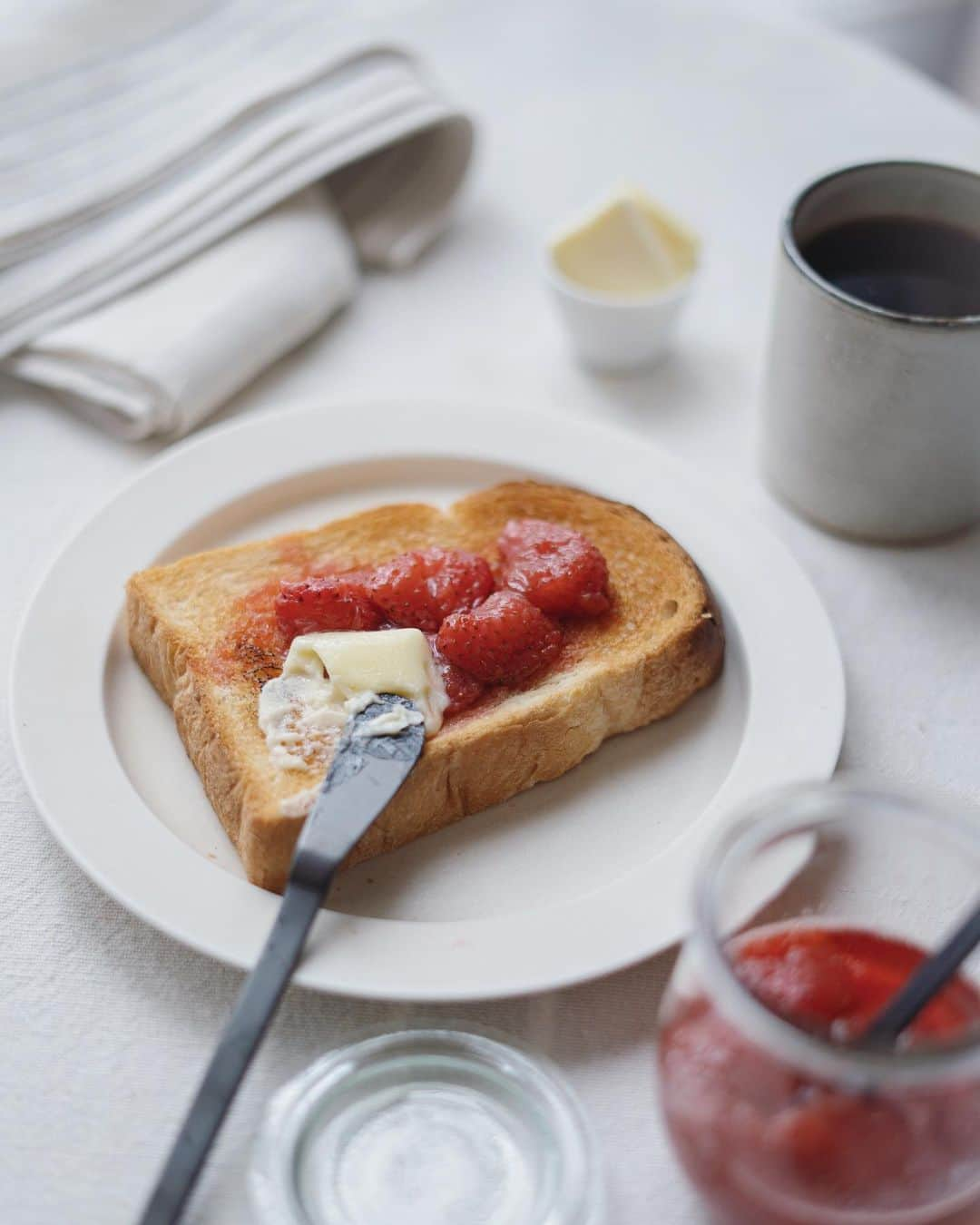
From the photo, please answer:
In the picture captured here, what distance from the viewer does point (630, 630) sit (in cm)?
183

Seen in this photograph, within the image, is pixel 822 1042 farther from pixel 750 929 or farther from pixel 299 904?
pixel 299 904

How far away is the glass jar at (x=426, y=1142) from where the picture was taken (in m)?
1.24

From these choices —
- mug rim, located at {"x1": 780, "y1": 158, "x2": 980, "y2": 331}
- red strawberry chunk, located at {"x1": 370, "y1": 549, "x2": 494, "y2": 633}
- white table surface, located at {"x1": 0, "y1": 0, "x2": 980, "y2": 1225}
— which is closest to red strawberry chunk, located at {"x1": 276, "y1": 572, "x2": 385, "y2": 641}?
red strawberry chunk, located at {"x1": 370, "y1": 549, "x2": 494, "y2": 633}

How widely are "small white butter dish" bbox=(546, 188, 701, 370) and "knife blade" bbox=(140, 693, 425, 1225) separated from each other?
101 centimetres

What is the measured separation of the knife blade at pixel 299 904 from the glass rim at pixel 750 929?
454mm

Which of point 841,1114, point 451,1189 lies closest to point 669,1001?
point 841,1114

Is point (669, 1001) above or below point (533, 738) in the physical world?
above

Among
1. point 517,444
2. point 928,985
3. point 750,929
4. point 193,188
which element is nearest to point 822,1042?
point 928,985

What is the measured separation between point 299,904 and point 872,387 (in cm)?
113

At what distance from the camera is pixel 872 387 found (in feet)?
6.24

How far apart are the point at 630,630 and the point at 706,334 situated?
0.91 meters

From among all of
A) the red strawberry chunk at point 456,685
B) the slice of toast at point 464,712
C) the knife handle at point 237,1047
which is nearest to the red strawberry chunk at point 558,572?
the slice of toast at point 464,712

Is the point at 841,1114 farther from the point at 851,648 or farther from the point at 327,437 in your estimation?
the point at 327,437

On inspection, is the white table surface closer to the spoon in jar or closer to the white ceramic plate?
the white ceramic plate
